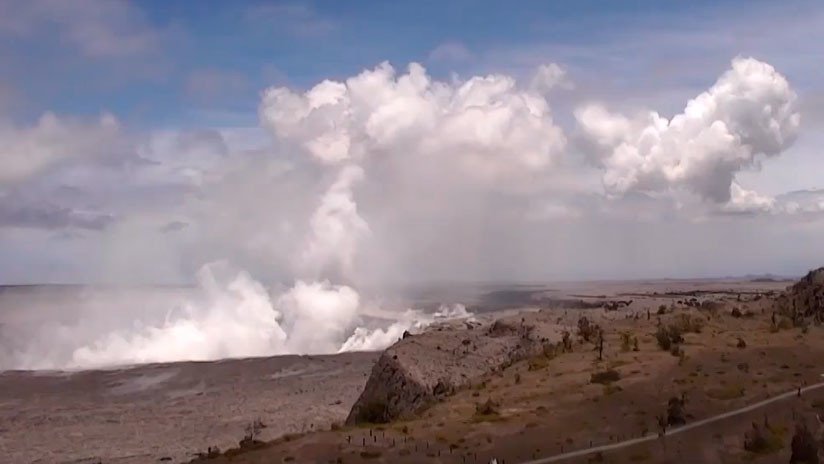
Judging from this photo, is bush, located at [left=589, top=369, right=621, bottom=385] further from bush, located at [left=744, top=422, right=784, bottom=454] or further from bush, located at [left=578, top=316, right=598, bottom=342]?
bush, located at [left=578, top=316, right=598, bottom=342]

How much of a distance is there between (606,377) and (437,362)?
10.2 meters

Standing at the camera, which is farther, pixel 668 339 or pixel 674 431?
pixel 668 339

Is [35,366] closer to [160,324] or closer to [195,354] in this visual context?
[195,354]

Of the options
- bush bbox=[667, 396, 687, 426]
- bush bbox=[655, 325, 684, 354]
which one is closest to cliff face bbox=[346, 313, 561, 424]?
bush bbox=[655, 325, 684, 354]

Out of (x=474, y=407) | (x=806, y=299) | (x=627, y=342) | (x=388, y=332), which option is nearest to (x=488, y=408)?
(x=474, y=407)

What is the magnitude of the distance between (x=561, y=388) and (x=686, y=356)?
7.56m

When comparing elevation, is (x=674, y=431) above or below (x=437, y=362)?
below

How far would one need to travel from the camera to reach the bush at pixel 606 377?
3478 centimetres

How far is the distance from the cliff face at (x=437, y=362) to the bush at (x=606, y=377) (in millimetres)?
6788

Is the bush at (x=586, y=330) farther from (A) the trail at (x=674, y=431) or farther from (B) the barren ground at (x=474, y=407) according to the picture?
(A) the trail at (x=674, y=431)

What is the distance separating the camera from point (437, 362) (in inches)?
1654

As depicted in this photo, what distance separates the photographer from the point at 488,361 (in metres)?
43.2

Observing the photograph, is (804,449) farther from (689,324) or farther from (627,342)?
(689,324)

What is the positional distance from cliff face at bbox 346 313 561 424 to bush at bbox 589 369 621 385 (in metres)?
6.79
